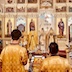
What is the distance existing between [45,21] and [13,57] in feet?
15.7

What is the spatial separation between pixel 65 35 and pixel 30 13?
4.62 ft

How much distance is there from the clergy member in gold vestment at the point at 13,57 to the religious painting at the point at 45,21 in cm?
464

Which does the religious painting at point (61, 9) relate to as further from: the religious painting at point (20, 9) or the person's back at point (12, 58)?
the person's back at point (12, 58)

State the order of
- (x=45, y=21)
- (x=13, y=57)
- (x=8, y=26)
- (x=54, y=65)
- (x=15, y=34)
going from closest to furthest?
(x=54, y=65) < (x=15, y=34) < (x=13, y=57) < (x=45, y=21) < (x=8, y=26)

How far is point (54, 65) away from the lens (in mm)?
3668

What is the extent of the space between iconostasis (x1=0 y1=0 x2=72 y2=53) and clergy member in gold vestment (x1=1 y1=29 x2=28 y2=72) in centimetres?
457

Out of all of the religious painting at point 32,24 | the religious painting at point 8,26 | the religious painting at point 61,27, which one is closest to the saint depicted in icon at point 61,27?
the religious painting at point 61,27

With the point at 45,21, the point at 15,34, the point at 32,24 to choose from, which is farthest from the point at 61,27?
the point at 15,34

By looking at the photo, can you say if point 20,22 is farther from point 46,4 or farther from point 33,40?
point 33,40

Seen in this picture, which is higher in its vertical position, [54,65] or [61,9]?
[61,9]

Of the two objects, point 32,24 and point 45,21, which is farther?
point 32,24

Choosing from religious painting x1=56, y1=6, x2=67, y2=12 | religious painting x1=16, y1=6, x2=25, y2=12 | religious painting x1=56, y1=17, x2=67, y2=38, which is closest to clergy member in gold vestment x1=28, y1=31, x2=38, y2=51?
religious painting x1=56, y1=17, x2=67, y2=38

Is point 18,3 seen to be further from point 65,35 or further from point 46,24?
point 65,35

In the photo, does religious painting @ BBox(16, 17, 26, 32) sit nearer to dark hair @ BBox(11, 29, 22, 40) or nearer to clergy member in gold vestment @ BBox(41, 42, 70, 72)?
dark hair @ BBox(11, 29, 22, 40)
